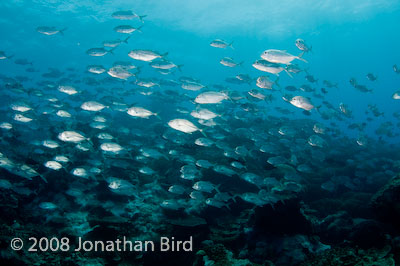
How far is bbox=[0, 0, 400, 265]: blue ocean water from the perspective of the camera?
7.90 meters

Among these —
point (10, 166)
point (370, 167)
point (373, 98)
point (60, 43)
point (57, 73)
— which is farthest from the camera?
point (373, 98)

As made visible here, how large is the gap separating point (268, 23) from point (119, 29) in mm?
33219

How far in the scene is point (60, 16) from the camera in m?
33.8

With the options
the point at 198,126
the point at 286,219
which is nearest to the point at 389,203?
the point at 286,219

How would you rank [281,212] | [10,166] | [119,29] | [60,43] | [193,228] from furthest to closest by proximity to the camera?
[60,43], [119,29], [10,166], [193,228], [281,212]

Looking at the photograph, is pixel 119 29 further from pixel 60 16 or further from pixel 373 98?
pixel 373 98

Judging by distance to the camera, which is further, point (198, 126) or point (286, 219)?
point (198, 126)

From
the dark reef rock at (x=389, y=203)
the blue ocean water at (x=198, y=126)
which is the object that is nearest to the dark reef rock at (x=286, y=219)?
the blue ocean water at (x=198, y=126)

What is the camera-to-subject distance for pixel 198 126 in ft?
48.6

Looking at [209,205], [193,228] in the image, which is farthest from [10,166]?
[209,205]

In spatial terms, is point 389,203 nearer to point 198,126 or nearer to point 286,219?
point 286,219

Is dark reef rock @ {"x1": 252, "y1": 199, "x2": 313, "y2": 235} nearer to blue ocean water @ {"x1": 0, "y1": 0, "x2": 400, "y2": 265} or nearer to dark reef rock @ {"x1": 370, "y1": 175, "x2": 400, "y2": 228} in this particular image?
blue ocean water @ {"x1": 0, "y1": 0, "x2": 400, "y2": 265}

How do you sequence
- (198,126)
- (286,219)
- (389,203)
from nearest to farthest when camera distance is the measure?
(389,203)
(286,219)
(198,126)

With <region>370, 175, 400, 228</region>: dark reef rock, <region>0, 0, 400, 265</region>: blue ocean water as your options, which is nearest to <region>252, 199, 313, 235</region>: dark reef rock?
<region>0, 0, 400, 265</region>: blue ocean water
